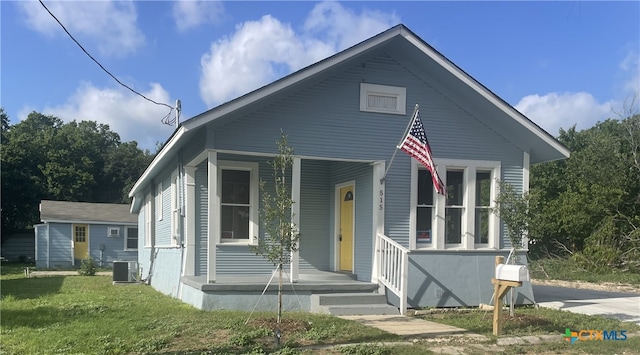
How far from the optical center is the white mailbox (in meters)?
7.31

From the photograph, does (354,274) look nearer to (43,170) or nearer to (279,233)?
(279,233)

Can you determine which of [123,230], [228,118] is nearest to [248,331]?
[228,118]

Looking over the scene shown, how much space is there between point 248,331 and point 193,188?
13.5 ft

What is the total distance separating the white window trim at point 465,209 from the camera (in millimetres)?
10578

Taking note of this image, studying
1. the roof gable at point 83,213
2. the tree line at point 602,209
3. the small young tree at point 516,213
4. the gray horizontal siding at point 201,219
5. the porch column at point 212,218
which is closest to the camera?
the small young tree at point 516,213

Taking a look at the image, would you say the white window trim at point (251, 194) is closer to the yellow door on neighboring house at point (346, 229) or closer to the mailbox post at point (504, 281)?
the yellow door on neighboring house at point (346, 229)

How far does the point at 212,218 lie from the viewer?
9.24m

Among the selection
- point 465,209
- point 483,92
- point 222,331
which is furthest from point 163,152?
point 483,92

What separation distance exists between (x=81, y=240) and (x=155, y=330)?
2363 centimetres

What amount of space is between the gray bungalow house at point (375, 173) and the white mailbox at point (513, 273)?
221 centimetres

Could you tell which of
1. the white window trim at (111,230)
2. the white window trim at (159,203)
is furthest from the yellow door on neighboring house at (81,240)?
the white window trim at (159,203)

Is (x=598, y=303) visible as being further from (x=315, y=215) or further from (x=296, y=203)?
(x=296, y=203)

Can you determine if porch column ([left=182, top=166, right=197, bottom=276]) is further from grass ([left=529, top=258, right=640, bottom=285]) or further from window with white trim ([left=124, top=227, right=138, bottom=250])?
window with white trim ([left=124, top=227, right=138, bottom=250])

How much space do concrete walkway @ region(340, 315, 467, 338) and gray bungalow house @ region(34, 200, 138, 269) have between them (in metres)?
22.7
